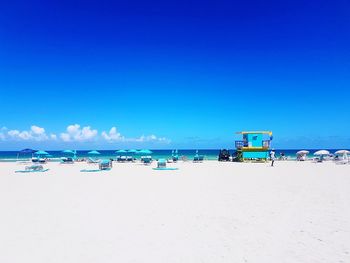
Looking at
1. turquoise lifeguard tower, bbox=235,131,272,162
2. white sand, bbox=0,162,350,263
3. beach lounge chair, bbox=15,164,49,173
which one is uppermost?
turquoise lifeguard tower, bbox=235,131,272,162

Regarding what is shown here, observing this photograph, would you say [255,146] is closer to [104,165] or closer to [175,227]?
[104,165]

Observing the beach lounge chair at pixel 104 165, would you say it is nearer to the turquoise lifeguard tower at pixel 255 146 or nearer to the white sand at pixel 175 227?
the white sand at pixel 175 227

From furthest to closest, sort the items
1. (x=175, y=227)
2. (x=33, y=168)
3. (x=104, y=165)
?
1. (x=104, y=165)
2. (x=33, y=168)
3. (x=175, y=227)

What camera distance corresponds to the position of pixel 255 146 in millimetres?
31797

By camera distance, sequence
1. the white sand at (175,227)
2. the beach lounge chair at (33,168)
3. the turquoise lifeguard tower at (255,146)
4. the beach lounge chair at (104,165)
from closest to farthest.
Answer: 1. the white sand at (175,227)
2. the beach lounge chair at (33,168)
3. the beach lounge chair at (104,165)
4. the turquoise lifeguard tower at (255,146)

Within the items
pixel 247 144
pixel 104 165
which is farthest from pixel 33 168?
pixel 247 144

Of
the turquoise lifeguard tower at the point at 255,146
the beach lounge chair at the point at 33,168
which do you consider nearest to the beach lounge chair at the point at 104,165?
the beach lounge chair at the point at 33,168

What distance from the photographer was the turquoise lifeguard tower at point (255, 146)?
3159 cm

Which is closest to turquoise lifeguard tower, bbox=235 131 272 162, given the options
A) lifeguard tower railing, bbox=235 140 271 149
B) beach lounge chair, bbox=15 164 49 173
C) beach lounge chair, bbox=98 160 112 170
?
lifeguard tower railing, bbox=235 140 271 149

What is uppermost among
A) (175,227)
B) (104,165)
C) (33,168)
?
(104,165)

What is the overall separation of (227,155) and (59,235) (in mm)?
30993

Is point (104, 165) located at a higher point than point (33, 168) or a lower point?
higher

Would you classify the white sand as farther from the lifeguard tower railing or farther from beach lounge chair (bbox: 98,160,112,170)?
the lifeguard tower railing

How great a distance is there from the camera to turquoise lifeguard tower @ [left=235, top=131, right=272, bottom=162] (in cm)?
3159
